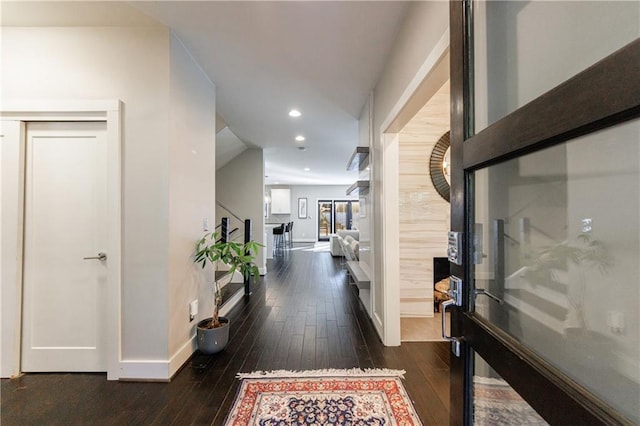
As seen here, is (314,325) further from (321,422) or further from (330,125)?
(330,125)

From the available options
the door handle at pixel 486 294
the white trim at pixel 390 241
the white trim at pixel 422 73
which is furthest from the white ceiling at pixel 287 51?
the door handle at pixel 486 294

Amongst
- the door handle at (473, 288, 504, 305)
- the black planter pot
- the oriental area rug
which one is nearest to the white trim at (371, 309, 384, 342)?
the oriental area rug

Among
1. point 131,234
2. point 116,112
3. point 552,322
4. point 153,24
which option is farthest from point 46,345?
point 552,322

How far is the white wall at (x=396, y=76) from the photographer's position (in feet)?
5.24

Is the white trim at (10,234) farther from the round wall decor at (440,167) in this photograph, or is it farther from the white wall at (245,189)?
the round wall decor at (440,167)

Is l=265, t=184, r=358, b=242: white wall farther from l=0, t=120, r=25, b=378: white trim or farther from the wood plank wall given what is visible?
l=0, t=120, r=25, b=378: white trim

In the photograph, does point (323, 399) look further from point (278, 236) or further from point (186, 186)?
point (278, 236)

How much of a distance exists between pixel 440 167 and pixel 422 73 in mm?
2144

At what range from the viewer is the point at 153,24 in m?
2.15

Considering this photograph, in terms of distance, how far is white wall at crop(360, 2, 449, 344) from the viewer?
5.24ft

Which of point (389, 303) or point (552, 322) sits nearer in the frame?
point (552, 322)

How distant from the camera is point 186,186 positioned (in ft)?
8.02

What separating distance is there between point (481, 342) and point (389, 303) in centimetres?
187

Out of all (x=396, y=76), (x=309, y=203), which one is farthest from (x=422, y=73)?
(x=309, y=203)
